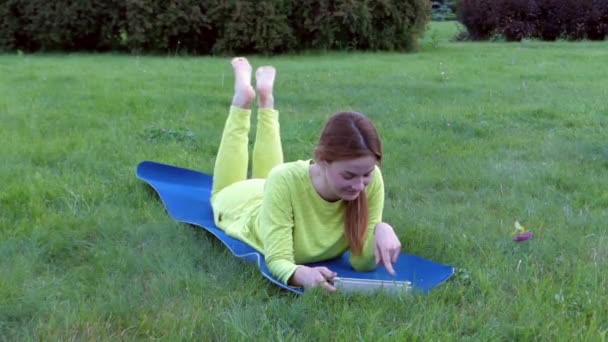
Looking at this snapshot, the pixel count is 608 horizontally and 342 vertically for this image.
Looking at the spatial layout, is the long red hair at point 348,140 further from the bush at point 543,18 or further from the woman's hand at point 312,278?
the bush at point 543,18

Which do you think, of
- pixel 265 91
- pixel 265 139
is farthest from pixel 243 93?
pixel 265 139

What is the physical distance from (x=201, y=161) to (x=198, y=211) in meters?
1.24

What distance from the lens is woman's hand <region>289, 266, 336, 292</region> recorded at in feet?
9.44

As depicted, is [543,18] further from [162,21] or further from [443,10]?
[443,10]

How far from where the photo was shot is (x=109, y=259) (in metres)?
3.30

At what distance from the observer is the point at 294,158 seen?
5.28m

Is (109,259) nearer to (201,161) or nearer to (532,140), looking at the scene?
(201,161)

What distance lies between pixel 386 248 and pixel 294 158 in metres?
2.35

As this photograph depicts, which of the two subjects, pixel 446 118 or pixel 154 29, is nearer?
pixel 446 118

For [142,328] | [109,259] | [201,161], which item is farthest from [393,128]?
[142,328]

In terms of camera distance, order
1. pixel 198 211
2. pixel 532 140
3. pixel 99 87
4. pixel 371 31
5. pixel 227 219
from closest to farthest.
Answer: pixel 227 219 → pixel 198 211 → pixel 532 140 → pixel 99 87 → pixel 371 31

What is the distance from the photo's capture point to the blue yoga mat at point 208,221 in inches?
122

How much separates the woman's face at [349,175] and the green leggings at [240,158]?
842 mm

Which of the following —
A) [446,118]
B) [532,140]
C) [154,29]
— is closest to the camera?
[532,140]
